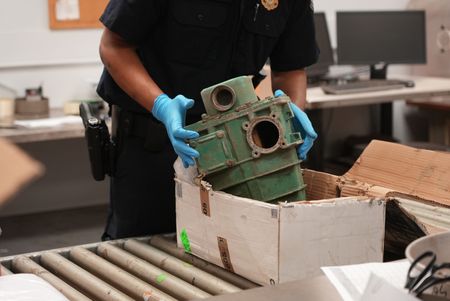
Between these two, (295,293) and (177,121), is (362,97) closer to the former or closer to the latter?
(177,121)

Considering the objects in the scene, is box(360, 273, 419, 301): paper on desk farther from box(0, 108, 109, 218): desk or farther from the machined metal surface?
box(0, 108, 109, 218): desk

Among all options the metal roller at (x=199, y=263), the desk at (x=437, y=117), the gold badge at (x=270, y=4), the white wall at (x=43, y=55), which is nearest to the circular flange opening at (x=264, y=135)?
the metal roller at (x=199, y=263)

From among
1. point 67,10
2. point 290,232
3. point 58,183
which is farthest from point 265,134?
point 58,183

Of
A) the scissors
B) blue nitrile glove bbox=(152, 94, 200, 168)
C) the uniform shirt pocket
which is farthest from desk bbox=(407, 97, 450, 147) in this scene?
the scissors

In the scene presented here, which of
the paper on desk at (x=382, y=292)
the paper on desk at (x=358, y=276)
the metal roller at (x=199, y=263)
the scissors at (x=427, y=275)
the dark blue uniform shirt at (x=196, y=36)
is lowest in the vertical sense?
the metal roller at (x=199, y=263)

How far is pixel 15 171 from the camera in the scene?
4.27 metres

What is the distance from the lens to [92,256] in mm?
1565

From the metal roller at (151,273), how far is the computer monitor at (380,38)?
312 centimetres

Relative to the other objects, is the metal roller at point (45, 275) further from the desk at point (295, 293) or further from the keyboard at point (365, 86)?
the keyboard at point (365, 86)

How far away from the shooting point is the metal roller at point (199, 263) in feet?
4.61

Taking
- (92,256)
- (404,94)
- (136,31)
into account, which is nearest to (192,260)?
(92,256)

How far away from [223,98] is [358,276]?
0.51 m

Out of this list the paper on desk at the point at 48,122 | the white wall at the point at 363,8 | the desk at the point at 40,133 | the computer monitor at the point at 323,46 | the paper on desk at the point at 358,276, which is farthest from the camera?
the white wall at the point at 363,8

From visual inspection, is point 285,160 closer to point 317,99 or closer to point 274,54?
point 274,54
